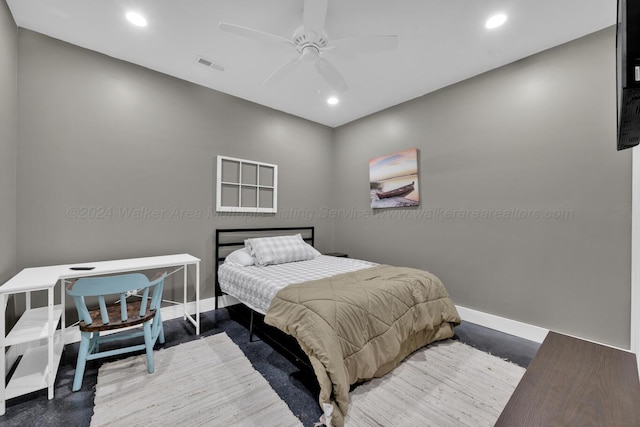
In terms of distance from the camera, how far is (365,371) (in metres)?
1.74

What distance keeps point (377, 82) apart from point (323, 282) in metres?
2.41

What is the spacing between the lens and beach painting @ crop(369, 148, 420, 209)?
3521 millimetres

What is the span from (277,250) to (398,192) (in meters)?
1.83

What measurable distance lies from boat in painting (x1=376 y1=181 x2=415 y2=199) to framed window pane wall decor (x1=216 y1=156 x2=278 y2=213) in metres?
1.57

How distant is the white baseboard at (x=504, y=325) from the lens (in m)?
2.54

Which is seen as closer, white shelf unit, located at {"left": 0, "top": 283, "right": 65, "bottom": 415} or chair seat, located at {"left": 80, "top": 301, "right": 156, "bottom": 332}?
white shelf unit, located at {"left": 0, "top": 283, "right": 65, "bottom": 415}

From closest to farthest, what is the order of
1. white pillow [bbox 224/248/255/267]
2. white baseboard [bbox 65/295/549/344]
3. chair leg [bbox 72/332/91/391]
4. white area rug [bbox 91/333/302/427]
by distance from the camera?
white area rug [bbox 91/333/302/427]
chair leg [bbox 72/332/91/391]
white baseboard [bbox 65/295/549/344]
white pillow [bbox 224/248/255/267]

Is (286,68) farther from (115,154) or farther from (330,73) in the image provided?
(115,154)

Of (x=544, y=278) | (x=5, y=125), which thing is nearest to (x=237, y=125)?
(x=5, y=125)

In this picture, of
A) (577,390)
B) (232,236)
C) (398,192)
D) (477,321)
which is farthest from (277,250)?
(577,390)

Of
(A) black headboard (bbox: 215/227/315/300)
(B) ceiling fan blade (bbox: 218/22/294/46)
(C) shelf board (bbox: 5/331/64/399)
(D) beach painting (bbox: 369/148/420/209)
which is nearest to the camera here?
(C) shelf board (bbox: 5/331/64/399)

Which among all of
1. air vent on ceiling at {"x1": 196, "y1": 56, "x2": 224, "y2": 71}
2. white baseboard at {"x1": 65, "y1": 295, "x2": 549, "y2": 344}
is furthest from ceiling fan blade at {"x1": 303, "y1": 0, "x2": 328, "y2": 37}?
white baseboard at {"x1": 65, "y1": 295, "x2": 549, "y2": 344}

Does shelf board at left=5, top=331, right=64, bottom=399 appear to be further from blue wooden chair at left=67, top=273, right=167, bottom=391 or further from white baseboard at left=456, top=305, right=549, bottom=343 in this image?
white baseboard at left=456, top=305, right=549, bottom=343

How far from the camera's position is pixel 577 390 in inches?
37.1
